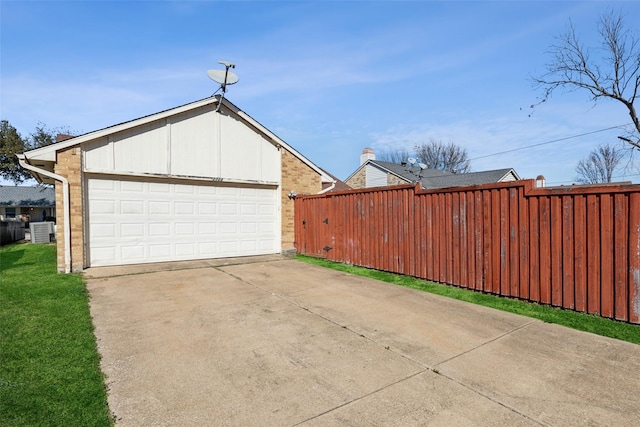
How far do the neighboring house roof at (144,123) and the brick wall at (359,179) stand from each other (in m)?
16.9

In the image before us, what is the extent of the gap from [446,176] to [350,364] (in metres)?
22.8

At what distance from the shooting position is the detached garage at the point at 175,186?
7.77 m

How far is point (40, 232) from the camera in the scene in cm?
1730

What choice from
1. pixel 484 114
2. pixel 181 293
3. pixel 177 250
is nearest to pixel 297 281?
pixel 181 293

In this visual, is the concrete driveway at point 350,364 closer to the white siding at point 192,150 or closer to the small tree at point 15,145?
the white siding at point 192,150

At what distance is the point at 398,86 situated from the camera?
13.6m

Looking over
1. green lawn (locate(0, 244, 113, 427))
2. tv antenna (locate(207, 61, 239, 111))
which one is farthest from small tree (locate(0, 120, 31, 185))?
green lawn (locate(0, 244, 113, 427))

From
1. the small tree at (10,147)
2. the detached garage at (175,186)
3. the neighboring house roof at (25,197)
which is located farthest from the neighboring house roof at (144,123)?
the neighboring house roof at (25,197)

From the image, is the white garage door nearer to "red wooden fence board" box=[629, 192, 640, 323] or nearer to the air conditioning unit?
"red wooden fence board" box=[629, 192, 640, 323]

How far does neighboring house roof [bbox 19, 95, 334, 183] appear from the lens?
24.6 ft

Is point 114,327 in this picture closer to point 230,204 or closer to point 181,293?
point 181,293

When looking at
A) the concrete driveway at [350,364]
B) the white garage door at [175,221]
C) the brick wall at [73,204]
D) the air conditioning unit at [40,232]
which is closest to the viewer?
the concrete driveway at [350,364]

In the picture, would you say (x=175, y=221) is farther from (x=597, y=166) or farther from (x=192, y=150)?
(x=597, y=166)

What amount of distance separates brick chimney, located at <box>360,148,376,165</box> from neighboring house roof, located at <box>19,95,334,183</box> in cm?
1742
